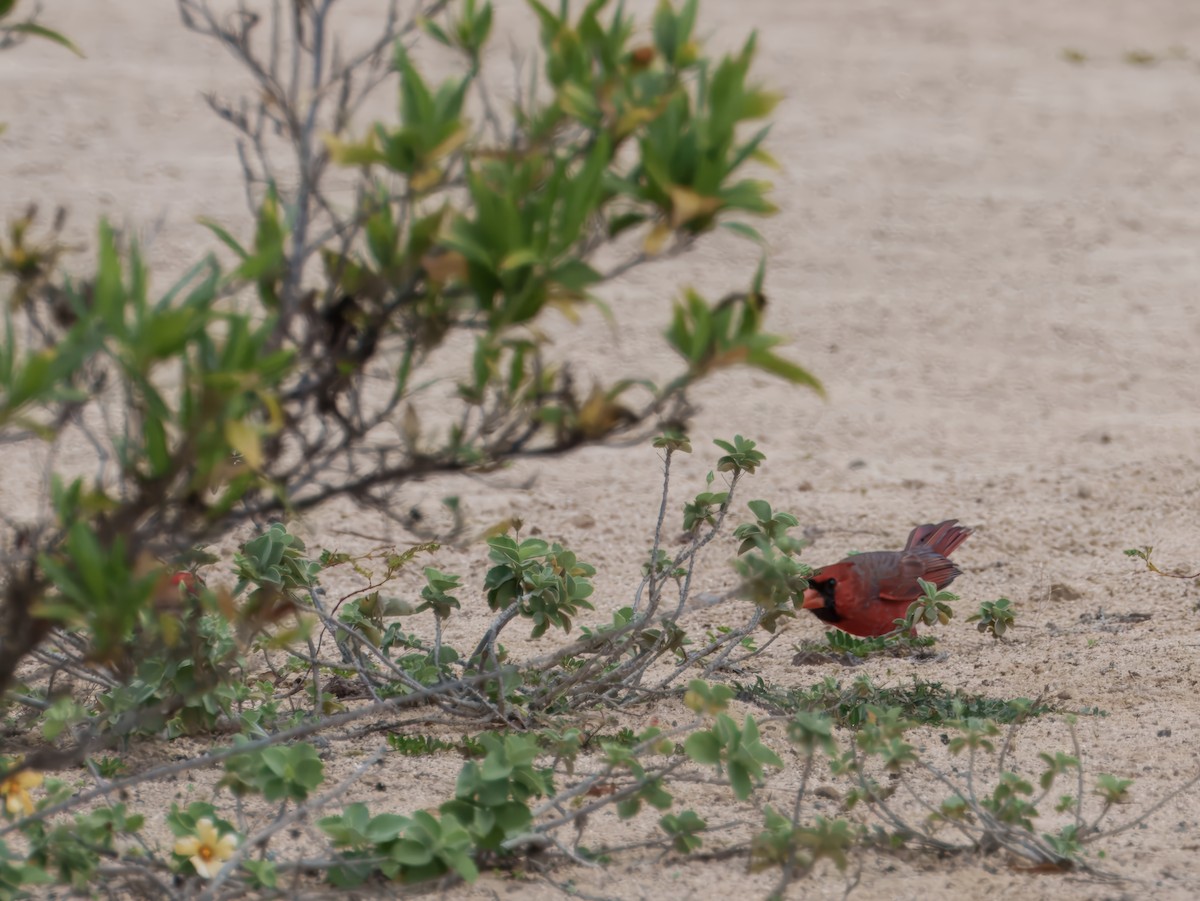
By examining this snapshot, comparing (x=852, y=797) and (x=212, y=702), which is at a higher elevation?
(x=852, y=797)

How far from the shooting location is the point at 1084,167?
10.8 m

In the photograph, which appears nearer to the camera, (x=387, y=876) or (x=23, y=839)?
(x=387, y=876)

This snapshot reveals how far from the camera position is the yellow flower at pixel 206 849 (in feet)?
7.90

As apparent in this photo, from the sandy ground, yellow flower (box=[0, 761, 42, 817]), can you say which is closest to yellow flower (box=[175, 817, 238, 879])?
yellow flower (box=[0, 761, 42, 817])

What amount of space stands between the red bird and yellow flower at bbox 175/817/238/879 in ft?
6.47

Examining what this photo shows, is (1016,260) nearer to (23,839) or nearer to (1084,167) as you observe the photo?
(1084,167)

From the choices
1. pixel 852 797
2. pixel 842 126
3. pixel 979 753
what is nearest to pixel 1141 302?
pixel 842 126

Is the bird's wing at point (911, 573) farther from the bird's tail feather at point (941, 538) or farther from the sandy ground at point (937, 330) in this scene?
the sandy ground at point (937, 330)

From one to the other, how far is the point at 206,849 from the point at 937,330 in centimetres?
662

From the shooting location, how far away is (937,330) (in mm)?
8312

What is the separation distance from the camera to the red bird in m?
4.02

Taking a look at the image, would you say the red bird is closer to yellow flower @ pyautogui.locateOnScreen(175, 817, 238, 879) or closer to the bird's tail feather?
the bird's tail feather

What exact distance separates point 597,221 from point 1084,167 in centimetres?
984

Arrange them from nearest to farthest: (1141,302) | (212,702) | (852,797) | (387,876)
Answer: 1. (387,876)
2. (852,797)
3. (212,702)
4. (1141,302)
